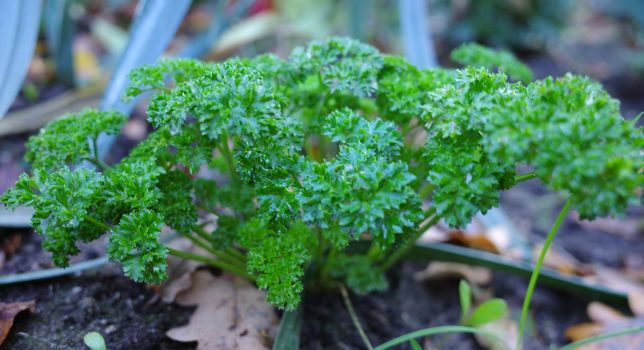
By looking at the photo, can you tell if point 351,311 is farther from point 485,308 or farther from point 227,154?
point 227,154

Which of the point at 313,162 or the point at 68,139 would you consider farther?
the point at 68,139

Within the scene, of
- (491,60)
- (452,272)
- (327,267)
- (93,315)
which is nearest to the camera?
(93,315)

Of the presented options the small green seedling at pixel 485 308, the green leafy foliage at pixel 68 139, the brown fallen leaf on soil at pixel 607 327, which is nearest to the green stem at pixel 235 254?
the green leafy foliage at pixel 68 139

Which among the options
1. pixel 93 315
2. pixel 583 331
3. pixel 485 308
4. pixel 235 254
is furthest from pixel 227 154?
pixel 583 331

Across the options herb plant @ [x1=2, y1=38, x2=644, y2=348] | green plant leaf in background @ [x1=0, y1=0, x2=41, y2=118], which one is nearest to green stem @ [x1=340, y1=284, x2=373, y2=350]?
herb plant @ [x1=2, y1=38, x2=644, y2=348]

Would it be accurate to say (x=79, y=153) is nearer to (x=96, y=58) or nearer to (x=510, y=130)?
(x=510, y=130)

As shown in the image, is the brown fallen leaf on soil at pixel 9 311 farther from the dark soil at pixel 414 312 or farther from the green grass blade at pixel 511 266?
the green grass blade at pixel 511 266

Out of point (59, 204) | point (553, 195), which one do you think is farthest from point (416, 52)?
point (59, 204)
